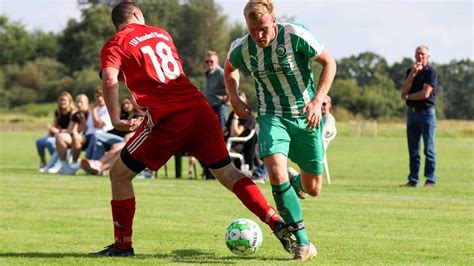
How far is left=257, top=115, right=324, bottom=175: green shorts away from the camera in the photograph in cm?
731

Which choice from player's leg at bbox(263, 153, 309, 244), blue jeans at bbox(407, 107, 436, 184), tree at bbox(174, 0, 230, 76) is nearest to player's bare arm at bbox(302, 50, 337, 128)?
player's leg at bbox(263, 153, 309, 244)

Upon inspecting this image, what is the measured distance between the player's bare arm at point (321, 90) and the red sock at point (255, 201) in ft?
2.27

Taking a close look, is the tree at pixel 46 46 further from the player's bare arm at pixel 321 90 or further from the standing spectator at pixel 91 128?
the player's bare arm at pixel 321 90

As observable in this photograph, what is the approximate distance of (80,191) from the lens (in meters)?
13.7

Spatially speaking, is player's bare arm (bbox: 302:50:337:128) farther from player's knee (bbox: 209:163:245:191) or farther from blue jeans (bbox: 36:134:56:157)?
blue jeans (bbox: 36:134:56:157)

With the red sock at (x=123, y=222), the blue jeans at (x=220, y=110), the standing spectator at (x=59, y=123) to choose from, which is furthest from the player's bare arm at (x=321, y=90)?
the standing spectator at (x=59, y=123)

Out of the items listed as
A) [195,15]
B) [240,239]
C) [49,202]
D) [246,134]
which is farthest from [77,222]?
[195,15]

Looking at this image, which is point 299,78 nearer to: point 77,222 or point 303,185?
point 303,185

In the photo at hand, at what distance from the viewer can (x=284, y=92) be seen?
744cm

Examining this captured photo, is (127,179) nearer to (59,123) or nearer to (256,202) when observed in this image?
(256,202)

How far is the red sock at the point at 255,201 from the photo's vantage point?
7.16m

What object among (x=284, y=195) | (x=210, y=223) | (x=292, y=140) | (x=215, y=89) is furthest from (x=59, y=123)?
(x=284, y=195)

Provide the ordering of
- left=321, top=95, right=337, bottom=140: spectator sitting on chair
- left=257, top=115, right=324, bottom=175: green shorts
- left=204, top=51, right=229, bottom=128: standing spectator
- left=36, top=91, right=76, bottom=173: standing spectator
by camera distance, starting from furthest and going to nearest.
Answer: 1. left=36, top=91, right=76, bottom=173: standing spectator
2. left=204, top=51, right=229, bottom=128: standing spectator
3. left=321, top=95, right=337, bottom=140: spectator sitting on chair
4. left=257, top=115, right=324, bottom=175: green shorts

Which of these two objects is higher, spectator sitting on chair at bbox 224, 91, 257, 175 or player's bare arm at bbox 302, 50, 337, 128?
player's bare arm at bbox 302, 50, 337, 128
